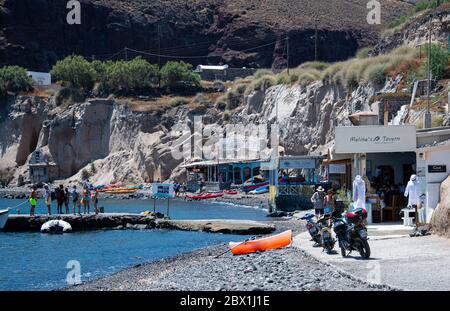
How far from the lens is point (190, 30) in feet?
490

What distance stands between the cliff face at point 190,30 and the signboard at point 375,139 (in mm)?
111460

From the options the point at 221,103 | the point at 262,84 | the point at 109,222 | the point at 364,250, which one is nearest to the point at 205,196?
the point at 262,84

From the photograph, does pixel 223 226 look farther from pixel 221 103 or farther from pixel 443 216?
pixel 221 103

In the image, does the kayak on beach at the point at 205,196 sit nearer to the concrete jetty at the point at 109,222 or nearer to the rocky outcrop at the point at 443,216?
the concrete jetty at the point at 109,222

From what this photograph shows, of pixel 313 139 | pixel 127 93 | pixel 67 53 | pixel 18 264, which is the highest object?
pixel 67 53

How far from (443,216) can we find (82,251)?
636 inches

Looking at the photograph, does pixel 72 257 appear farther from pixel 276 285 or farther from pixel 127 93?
pixel 127 93

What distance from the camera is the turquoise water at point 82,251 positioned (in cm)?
2538

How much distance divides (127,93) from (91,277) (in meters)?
83.3

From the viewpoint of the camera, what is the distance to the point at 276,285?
1566cm

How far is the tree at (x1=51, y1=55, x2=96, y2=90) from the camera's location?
10812 centimetres
